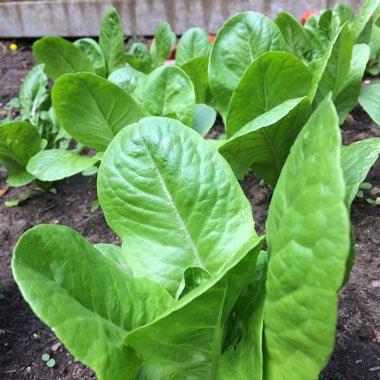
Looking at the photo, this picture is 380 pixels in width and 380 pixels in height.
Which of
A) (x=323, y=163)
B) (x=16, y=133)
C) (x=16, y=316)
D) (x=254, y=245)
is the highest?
(x=323, y=163)

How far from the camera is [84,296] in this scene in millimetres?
775

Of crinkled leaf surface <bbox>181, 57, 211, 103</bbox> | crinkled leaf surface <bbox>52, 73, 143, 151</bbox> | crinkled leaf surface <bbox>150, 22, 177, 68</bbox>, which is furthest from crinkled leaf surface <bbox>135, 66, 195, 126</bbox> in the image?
crinkled leaf surface <bbox>150, 22, 177, 68</bbox>

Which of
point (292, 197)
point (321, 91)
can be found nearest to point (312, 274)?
point (292, 197)

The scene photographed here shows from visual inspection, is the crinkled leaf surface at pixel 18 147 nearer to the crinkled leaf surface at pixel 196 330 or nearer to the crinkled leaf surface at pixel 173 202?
→ the crinkled leaf surface at pixel 173 202

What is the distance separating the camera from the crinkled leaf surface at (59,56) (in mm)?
1928

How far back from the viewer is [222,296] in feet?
2.43

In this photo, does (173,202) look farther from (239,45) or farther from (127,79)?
(127,79)

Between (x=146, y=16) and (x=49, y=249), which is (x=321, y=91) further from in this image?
(x=146, y=16)

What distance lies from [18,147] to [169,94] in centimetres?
59

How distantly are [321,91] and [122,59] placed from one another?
3.20ft

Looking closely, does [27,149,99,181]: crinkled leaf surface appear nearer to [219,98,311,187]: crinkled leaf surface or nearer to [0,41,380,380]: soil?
[0,41,380,380]: soil

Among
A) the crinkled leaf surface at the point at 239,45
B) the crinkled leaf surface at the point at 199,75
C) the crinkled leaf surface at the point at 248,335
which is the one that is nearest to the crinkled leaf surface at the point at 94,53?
the crinkled leaf surface at the point at 199,75

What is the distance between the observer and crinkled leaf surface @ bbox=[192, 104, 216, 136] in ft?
4.86

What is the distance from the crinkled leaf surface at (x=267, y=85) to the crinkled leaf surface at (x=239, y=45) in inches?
6.8
